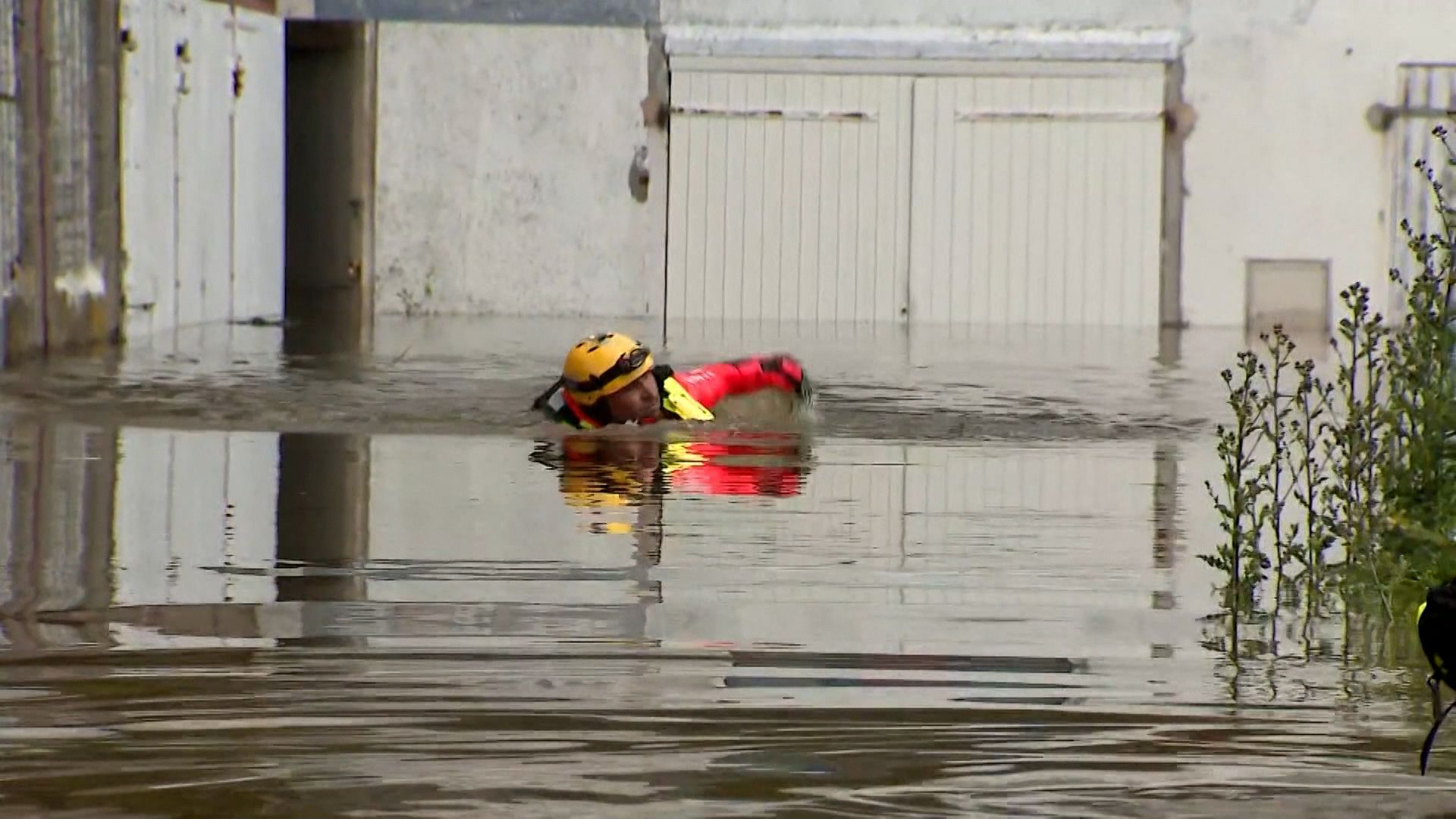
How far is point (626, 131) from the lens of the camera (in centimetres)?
Answer: 2211

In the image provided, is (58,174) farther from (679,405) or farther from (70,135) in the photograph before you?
(679,405)

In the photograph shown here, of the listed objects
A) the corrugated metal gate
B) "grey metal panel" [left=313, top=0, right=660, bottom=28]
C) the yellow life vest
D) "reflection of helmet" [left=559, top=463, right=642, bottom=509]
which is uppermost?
"grey metal panel" [left=313, top=0, right=660, bottom=28]

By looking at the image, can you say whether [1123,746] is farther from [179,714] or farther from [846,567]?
[846,567]

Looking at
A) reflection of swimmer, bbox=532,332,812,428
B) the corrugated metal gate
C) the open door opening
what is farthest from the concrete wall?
reflection of swimmer, bbox=532,332,812,428

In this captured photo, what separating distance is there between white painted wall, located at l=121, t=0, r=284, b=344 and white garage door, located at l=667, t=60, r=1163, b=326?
3679 mm

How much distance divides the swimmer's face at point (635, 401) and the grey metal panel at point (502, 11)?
11548 millimetres

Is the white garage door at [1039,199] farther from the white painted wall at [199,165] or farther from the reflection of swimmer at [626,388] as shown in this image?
the reflection of swimmer at [626,388]

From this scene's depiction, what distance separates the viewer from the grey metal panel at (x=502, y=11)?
21922 millimetres

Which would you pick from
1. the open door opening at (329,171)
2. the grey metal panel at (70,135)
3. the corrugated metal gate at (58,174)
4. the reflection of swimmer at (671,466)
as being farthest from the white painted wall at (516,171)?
the reflection of swimmer at (671,466)

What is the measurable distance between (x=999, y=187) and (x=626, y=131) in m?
3.27

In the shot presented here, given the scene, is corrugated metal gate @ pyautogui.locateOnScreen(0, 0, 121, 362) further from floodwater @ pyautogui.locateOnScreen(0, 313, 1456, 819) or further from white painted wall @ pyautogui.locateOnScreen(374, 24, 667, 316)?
white painted wall @ pyautogui.locateOnScreen(374, 24, 667, 316)

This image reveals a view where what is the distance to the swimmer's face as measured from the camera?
1074cm

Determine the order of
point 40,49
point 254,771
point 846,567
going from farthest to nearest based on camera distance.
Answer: point 40,49
point 846,567
point 254,771

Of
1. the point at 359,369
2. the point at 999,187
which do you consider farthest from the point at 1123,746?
the point at 999,187
